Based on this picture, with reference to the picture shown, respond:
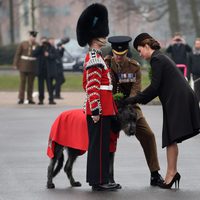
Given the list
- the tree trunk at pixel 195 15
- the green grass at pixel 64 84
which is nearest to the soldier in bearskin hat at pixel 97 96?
the green grass at pixel 64 84

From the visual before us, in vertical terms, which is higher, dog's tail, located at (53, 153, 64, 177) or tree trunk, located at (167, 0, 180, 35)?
tree trunk, located at (167, 0, 180, 35)

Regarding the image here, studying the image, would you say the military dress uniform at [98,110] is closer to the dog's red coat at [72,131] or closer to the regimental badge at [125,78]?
the dog's red coat at [72,131]

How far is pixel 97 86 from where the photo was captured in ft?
36.1

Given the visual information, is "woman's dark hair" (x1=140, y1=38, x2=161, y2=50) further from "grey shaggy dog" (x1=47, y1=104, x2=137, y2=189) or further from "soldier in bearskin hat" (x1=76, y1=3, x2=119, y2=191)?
"grey shaggy dog" (x1=47, y1=104, x2=137, y2=189)

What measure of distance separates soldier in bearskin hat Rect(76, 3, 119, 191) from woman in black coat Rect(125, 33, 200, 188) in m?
0.33

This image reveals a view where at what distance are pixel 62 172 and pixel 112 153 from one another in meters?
1.52

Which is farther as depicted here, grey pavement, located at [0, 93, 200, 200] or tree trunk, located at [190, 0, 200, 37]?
tree trunk, located at [190, 0, 200, 37]

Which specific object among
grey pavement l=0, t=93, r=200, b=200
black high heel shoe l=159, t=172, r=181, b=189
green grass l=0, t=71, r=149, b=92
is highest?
black high heel shoe l=159, t=172, r=181, b=189

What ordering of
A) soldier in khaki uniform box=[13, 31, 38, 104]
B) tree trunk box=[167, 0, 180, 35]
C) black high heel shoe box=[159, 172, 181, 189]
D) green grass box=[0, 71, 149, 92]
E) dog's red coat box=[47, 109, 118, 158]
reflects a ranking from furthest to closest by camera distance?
tree trunk box=[167, 0, 180, 35], green grass box=[0, 71, 149, 92], soldier in khaki uniform box=[13, 31, 38, 104], black high heel shoe box=[159, 172, 181, 189], dog's red coat box=[47, 109, 118, 158]

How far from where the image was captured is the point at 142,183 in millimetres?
11977

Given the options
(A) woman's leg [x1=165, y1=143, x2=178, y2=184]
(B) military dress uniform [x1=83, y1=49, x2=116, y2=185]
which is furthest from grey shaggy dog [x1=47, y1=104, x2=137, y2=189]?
(A) woman's leg [x1=165, y1=143, x2=178, y2=184]

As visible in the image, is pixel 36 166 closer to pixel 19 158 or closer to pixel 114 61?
pixel 19 158

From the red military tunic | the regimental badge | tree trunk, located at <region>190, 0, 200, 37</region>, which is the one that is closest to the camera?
the red military tunic

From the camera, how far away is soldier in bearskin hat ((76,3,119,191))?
11.0m
